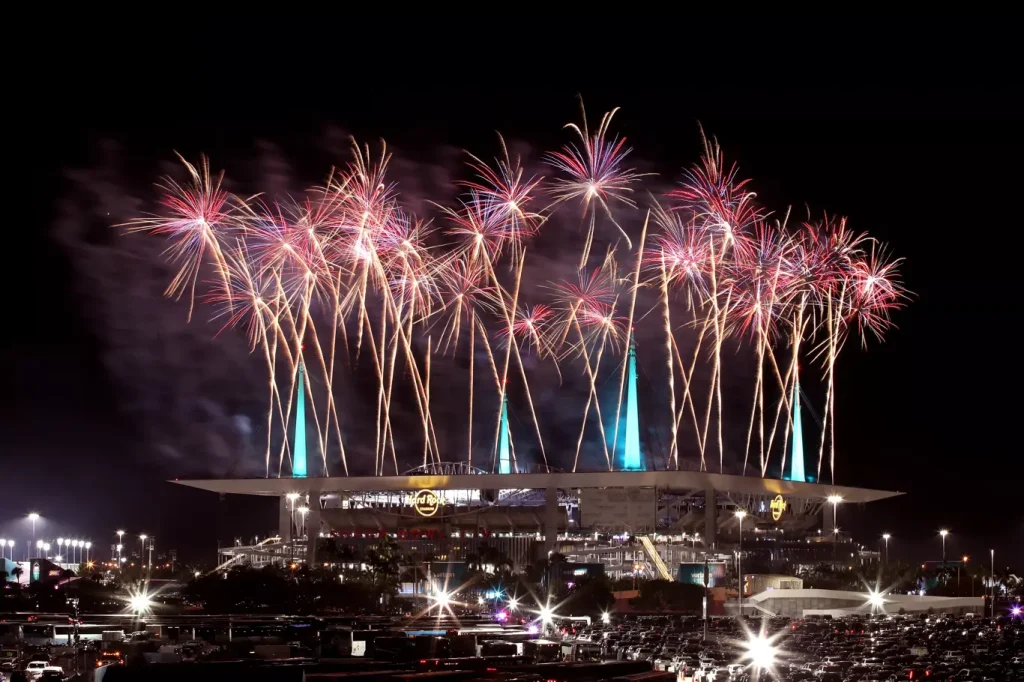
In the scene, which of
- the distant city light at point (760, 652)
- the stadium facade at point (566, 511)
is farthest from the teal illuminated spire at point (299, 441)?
the distant city light at point (760, 652)

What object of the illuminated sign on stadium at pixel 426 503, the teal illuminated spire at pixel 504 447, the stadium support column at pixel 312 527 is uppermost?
the teal illuminated spire at pixel 504 447

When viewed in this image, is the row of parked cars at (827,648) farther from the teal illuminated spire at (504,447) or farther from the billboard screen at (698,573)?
the teal illuminated spire at (504,447)

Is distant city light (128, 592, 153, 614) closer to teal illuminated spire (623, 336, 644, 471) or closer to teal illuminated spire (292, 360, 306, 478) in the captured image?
teal illuminated spire (292, 360, 306, 478)

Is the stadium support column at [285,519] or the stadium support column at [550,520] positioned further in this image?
the stadium support column at [285,519]

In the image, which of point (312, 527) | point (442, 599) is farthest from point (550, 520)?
point (312, 527)

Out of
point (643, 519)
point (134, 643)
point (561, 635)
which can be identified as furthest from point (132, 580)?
point (134, 643)

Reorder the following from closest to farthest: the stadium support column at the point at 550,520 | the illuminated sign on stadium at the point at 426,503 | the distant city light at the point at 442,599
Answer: the distant city light at the point at 442,599 → the stadium support column at the point at 550,520 → the illuminated sign on stadium at the point at 426,503

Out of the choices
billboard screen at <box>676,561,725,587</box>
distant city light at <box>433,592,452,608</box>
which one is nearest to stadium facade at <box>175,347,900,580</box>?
billboard screen at <box>676,561,725,587</box>
